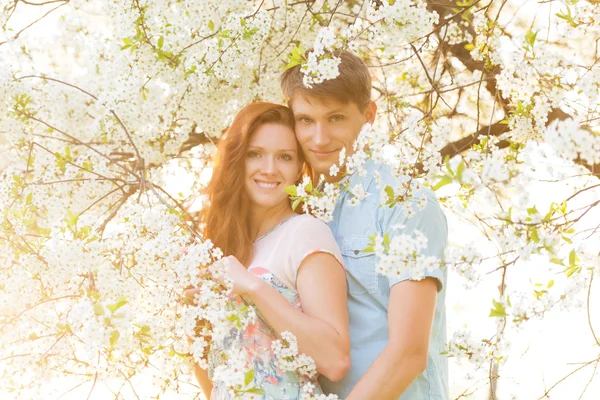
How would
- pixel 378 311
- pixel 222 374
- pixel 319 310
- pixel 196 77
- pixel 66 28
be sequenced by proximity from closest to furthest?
pixel 222 374, pixel 319 310, pixel 378 311, pixel 196 77, pixel 66 28

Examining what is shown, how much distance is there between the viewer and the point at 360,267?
235 cm

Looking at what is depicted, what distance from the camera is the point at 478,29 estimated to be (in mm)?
2805

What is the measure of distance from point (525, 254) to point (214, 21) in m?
2.18

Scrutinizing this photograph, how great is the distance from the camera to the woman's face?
8.60ft

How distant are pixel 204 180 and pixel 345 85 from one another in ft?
6.74

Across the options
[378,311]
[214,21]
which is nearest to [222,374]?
[378,311]

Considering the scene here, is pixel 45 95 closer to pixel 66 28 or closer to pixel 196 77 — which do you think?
pixel 66 28

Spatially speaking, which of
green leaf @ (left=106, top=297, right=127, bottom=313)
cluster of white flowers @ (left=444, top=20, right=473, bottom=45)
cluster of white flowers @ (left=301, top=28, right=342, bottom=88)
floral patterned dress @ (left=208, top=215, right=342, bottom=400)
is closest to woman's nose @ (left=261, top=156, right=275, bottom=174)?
floral patterned dress @ (left=208, top=215, right=342, bottom=400)

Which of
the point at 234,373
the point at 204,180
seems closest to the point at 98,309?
the point at 234,373

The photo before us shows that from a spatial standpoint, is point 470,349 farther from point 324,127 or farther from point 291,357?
point 324,127

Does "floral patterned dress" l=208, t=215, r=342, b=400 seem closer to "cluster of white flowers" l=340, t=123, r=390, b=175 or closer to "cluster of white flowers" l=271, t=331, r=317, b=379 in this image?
"cluster of white flowers" l=271, t=331, r=317, b=379

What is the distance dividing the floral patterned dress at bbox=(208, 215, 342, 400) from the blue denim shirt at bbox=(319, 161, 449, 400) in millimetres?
96

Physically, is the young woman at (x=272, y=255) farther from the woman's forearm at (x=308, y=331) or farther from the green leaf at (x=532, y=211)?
the green leaf at (x=532, y=211)

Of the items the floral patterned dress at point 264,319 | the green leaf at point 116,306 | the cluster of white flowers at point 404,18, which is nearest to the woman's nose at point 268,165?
the floral patterned dress at point 264,319
